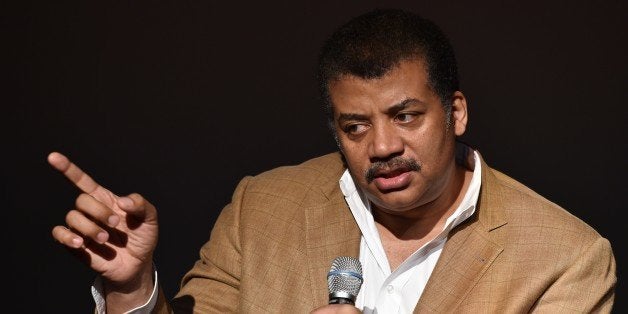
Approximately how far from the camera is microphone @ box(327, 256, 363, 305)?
2.21m

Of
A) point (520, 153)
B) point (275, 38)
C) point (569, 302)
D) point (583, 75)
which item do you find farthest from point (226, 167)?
point (569, 302)

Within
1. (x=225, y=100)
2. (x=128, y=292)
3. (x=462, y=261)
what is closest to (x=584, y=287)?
(x=462, y=261)

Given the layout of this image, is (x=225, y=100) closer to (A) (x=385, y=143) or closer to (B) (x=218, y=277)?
(B) (x=218, y=277)

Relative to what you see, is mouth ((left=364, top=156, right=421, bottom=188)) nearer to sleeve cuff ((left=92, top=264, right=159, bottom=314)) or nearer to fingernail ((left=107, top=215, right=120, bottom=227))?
sleeve cuff ((left=92, top=264, right=159, bottom=314))

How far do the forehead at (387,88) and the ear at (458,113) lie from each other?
0.12 m

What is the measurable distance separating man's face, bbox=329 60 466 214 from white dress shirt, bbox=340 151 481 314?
0.12m

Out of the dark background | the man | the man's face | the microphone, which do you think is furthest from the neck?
the dark background

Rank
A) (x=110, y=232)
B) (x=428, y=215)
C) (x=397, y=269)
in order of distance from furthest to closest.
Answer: (x=428, y=215), (x=397, y=269), (x=110, y=232)

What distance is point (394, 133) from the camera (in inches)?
102

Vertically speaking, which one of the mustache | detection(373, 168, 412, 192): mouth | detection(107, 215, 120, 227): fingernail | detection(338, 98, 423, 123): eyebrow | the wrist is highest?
detection(338, 98, 423, 123): eyebrow

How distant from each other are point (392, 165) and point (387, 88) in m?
0.18

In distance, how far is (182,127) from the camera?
12.8 ft

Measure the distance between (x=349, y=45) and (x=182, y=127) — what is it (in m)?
1.34

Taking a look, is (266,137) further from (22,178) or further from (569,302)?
(569,302)
